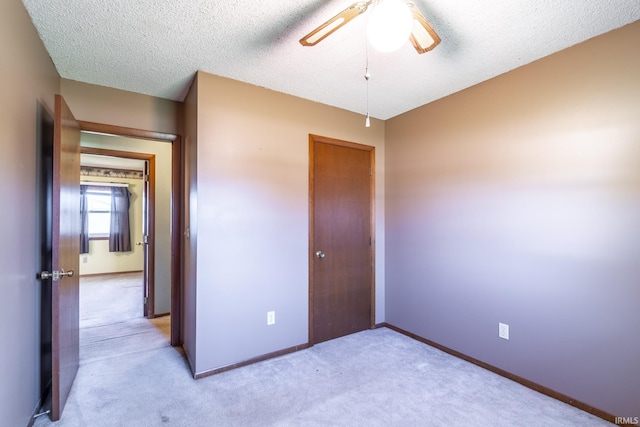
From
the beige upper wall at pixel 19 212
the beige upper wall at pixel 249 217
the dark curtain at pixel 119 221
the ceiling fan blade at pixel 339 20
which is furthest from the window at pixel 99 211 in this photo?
the ceiling fan blade at pixel 339 20

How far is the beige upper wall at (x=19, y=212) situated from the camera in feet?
4.68

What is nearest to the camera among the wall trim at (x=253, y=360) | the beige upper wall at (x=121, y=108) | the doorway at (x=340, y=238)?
the wall trim at (x=253, y=360)

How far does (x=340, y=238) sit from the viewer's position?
3209 millimetres

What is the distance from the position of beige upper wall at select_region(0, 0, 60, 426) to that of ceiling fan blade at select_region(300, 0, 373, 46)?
57.0 inches

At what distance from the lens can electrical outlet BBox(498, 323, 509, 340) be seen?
7.79 ft

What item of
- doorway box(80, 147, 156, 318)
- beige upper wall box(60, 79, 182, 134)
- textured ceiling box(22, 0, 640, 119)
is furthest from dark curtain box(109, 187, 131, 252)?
textured ceiling box(22, 0, 640, 119)

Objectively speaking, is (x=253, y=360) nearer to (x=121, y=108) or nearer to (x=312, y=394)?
(x=312, y=394)

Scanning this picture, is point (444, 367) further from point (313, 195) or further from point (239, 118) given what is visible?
point (239, 118)

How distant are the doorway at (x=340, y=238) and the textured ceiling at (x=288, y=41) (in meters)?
0.75

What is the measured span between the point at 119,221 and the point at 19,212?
580 centimetres

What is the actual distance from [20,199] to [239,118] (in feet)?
5.03

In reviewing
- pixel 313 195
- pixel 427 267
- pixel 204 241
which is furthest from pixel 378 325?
pixel 204 241

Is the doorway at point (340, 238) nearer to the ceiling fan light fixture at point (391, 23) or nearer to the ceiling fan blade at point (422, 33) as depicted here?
the ceiling fan blade at point (422, 33)

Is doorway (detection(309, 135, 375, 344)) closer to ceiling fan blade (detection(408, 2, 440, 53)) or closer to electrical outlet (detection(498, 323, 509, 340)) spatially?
electrical outlet (detection(498, 323, 509, 340))
